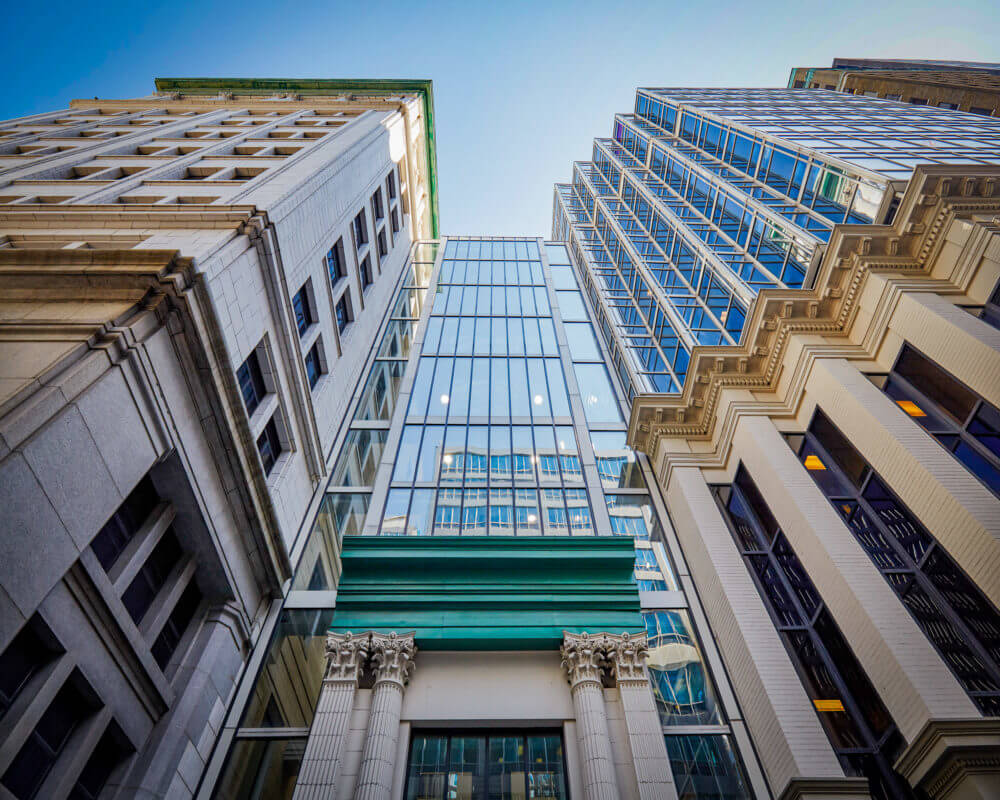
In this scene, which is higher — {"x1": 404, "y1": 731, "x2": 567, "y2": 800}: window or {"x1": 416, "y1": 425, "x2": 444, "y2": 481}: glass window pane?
{"x1": 416, "y1": 425, "x2": 444, "y2": 481}: glass window pane

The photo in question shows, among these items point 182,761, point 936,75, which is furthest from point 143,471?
point 936,75

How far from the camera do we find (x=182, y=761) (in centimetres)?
1020

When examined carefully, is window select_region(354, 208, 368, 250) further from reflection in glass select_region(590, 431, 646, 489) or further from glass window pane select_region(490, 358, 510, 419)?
reflection in glass select_region(590, 431, 646, 489)

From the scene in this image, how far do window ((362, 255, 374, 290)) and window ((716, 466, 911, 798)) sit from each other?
20.7 m

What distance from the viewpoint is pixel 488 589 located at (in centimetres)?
1355

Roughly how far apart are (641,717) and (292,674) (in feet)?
28.0

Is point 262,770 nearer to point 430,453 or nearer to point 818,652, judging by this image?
point 430,453

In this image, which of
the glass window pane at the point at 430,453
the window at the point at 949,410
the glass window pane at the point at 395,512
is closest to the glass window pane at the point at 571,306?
the glass window pane at the point at 430,453

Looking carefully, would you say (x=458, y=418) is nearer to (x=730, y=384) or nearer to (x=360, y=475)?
(x=360, y=475)

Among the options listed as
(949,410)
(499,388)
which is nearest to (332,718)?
(499,388)

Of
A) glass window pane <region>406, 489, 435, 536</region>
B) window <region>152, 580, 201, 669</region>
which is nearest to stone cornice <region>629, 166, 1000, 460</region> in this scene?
glass window pane <region>406, 489, 435, 536</region>

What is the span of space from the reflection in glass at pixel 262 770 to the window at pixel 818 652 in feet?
36.6

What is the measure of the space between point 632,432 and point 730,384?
3659mm

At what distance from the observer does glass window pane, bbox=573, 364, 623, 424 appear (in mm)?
22334
